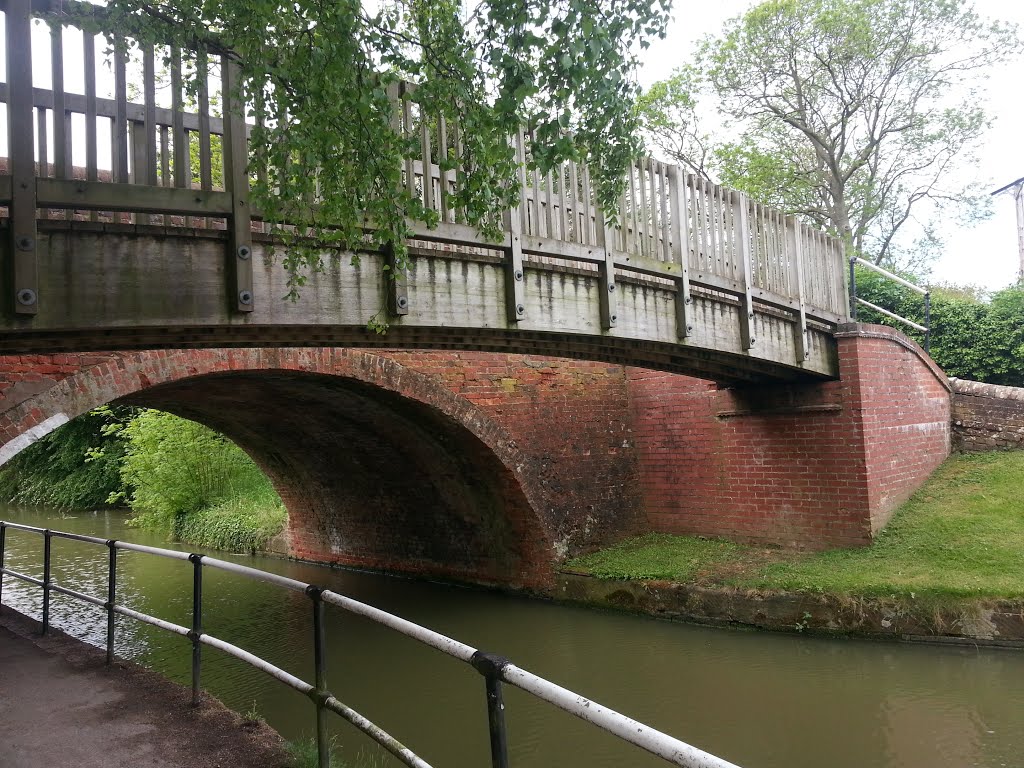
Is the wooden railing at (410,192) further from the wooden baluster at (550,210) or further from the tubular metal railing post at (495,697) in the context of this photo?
the tubular metal railing post at (495,697)

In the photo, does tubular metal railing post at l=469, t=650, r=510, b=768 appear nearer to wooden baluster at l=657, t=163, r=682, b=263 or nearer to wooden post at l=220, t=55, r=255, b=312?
wooden post at l=220, t=55, r=255, b=312

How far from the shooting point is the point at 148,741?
11.6ft

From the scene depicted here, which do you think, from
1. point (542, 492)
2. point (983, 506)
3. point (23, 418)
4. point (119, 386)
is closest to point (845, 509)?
point (983, 506)

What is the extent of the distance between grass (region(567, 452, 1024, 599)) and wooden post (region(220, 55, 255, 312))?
614 cm

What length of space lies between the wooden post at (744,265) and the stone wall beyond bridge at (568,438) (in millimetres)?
1864

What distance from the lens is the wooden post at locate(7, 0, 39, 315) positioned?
362cm

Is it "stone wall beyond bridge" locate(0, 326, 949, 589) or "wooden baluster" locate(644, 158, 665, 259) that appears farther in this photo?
"stone wall beyond bridge" locate(0, 326, 949, 589)

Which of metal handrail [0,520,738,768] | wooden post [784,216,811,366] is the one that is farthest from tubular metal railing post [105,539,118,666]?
wooden post [784,216,811,366]

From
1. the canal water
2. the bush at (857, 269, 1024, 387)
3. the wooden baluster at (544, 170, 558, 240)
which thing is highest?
the wooden baluster at (544, 170, 558, 240)

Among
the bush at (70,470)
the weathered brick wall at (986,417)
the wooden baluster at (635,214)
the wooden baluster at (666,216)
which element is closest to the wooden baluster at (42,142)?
the wooden baluster at (635,214)

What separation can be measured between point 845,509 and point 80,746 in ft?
25.7

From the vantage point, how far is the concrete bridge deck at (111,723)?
11.1 feet

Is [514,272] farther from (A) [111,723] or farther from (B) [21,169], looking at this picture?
(A) [111,723]

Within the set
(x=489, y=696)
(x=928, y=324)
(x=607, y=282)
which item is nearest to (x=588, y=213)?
(x=607, y=282)
